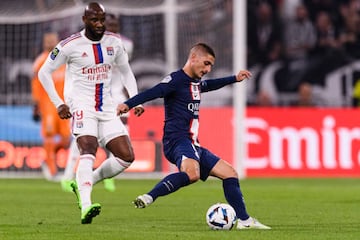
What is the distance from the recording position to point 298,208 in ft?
39.2

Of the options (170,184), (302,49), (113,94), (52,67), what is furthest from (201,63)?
(302,49)

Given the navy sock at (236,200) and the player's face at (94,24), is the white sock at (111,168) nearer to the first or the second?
the player's face at (94,24)

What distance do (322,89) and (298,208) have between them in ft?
38.7

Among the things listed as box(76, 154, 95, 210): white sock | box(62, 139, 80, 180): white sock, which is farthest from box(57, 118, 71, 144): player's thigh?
box(76, 154, 95, 210): white sock

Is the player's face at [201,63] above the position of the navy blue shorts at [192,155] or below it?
above

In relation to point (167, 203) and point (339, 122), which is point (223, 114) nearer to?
point (339, 122)

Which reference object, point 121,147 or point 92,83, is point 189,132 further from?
point 92,83

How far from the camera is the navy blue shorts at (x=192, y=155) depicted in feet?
31.3

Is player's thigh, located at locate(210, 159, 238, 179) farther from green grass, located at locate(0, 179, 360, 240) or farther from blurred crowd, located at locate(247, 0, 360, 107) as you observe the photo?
blurred crowd, located at locate(247, 0, 360, 107)

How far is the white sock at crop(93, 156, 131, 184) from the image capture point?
11023 mm

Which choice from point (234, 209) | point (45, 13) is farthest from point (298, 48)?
point (234, 209)

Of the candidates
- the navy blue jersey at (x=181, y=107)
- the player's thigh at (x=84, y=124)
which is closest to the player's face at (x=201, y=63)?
the navy blue jersey at (x=181, y=107)

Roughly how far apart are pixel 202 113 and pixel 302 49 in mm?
5339

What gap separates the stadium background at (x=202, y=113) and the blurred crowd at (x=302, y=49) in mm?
2619
